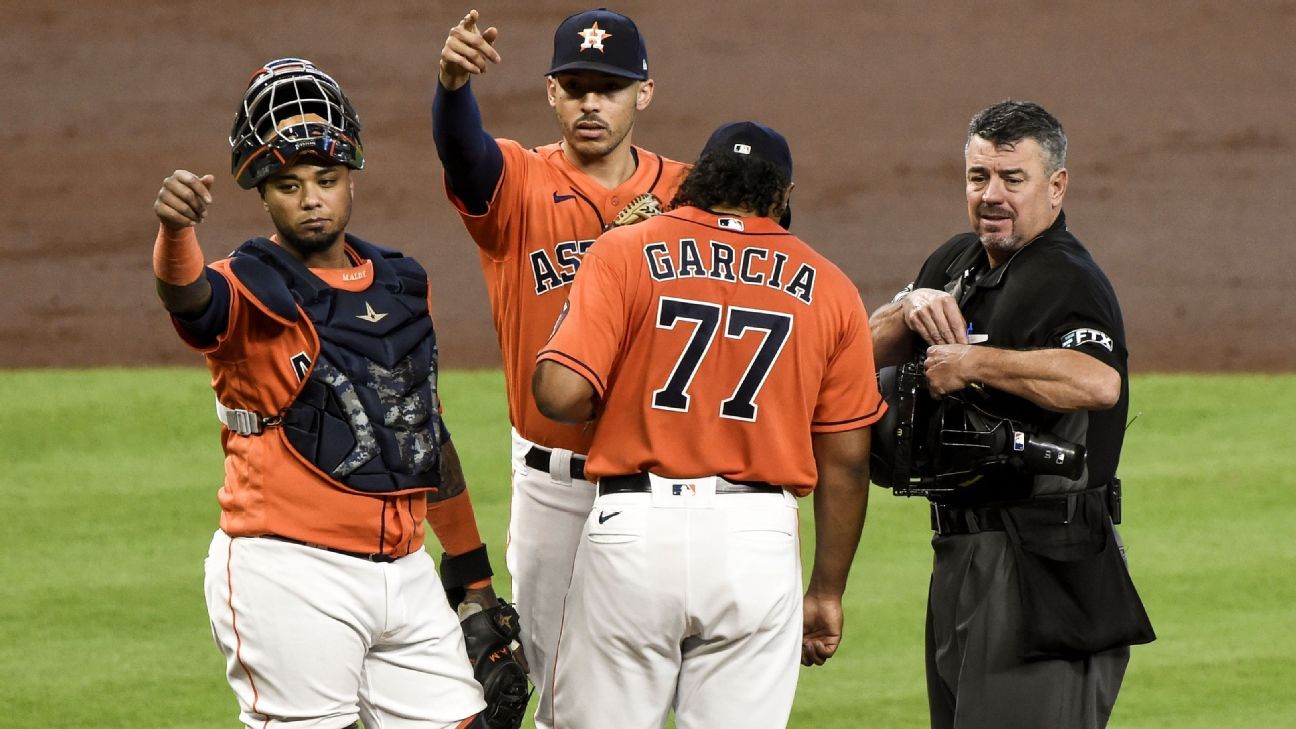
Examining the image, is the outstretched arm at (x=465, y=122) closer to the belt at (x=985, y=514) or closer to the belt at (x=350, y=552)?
the belt at (x=350, y=552)


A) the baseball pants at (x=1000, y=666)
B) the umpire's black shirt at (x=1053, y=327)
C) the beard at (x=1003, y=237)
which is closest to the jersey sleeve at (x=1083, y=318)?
the umpire's black shirt at (x=1053, y=327)

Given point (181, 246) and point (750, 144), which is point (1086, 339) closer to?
point (750, 144)

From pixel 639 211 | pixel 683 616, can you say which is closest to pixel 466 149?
pixel 639 211

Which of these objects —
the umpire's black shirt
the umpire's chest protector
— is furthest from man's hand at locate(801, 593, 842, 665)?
the umpire's chest protector

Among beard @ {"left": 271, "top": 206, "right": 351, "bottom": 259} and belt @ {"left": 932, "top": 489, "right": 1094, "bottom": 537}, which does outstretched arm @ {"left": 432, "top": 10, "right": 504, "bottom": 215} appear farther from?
belt @ {"left": 932, "top": 489, "right": 1094, "bottom": 537}

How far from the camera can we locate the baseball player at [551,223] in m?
3.81

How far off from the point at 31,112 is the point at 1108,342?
10086 millimetres

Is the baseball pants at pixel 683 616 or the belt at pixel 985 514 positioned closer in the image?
the baseball pants at pixel 683 616

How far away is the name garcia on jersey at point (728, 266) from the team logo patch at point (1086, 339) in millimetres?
662

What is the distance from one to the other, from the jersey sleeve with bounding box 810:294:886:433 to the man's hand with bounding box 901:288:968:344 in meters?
0.32

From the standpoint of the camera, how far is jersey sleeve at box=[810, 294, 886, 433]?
3.29 metres

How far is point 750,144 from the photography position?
10.7 feet

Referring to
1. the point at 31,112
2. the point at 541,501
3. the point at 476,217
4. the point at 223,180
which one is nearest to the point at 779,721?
the point at 541,501

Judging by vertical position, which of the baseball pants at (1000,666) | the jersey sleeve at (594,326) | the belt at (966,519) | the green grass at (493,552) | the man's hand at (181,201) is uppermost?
the man's hand at (181,201)
